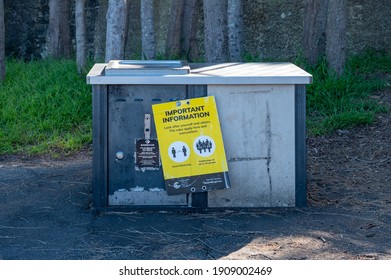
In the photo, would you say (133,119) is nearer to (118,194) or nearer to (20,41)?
(118,194)

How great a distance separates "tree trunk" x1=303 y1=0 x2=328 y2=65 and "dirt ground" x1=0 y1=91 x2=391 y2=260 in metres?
A: 3.71

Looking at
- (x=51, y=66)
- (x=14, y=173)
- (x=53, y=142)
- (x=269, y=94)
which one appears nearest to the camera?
(x=269, y=94)

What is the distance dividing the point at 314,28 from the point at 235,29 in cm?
123

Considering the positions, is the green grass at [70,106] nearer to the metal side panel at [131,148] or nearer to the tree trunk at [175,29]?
the tree trunk at [175,29]

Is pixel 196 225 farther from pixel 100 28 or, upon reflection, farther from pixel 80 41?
pixel 100 28

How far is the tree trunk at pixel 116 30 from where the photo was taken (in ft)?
33.4

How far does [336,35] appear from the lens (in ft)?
35.8

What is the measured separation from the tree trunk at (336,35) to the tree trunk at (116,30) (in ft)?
9.58

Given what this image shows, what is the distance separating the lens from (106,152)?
6539 mm

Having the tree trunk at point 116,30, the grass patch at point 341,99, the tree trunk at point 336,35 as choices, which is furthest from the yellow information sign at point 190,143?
the tree trunk at point 336,35

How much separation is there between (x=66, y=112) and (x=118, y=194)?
403cm

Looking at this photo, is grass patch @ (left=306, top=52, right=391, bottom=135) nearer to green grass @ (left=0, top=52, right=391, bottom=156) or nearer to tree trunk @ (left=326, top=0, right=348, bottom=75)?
green grass @ (left=0, top=52, right=391, bottom=156)

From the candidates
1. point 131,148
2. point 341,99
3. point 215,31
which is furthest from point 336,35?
point 131,148

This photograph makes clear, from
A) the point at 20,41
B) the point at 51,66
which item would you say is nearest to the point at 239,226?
the point at 51,66
